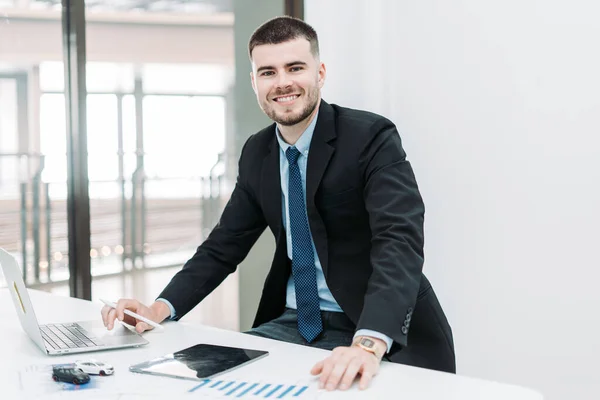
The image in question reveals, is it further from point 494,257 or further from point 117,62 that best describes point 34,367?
point 117,62

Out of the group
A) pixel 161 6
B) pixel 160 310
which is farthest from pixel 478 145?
pixel 161 6

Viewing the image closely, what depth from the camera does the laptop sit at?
148 cm

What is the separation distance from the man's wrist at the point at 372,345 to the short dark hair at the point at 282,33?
908 mm

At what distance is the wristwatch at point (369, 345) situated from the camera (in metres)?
1.33

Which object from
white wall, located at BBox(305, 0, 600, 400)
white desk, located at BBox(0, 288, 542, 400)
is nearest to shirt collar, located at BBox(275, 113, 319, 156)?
white desk, located at BBox(0, 288, 542, 400)

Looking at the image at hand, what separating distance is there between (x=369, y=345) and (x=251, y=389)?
0.28 meters

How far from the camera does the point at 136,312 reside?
1711 mm

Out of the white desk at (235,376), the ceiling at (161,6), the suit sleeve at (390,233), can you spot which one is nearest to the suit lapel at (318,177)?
the suit sleeve at (390,233)

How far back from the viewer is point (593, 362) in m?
2.44

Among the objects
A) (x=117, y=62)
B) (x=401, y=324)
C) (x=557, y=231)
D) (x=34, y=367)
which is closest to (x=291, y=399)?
(x=401, y=324)

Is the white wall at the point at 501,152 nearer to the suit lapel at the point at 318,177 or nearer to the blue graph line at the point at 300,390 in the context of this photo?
the suit lapel at the point at 318,177

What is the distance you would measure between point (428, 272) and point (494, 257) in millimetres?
305

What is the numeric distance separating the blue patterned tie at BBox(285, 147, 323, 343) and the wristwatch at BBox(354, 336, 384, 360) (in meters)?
0.53

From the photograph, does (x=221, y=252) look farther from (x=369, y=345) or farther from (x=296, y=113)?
(x=369, y=345)
